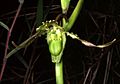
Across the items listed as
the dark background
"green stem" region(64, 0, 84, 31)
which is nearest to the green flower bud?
"green stem" region(64, 0, 84, 31)

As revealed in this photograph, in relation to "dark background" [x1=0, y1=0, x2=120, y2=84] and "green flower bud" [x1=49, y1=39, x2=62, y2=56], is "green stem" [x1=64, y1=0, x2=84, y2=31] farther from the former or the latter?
"dark background" [x1=0, y1=0, x2=120, y2=84]

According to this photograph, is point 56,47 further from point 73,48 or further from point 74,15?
point 73,48

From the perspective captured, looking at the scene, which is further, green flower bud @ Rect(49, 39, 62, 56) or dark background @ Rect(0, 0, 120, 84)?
dark background @ Rect(0, 0, 120, 84)

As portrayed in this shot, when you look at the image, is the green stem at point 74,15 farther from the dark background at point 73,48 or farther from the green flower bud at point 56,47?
the dark background at point 73,48

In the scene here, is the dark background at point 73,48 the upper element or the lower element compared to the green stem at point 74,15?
lower

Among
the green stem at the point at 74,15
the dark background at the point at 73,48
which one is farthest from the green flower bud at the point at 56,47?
the dark background at the point at 73,48

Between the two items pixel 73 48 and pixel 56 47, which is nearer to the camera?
pixel 56 47

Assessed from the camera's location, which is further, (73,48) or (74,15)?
(73,48)

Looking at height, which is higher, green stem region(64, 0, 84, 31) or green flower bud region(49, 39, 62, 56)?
green stem region(64, 0, 84, 31)

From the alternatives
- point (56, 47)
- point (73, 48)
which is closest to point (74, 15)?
point (56, 47)

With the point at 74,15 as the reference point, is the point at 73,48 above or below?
below
